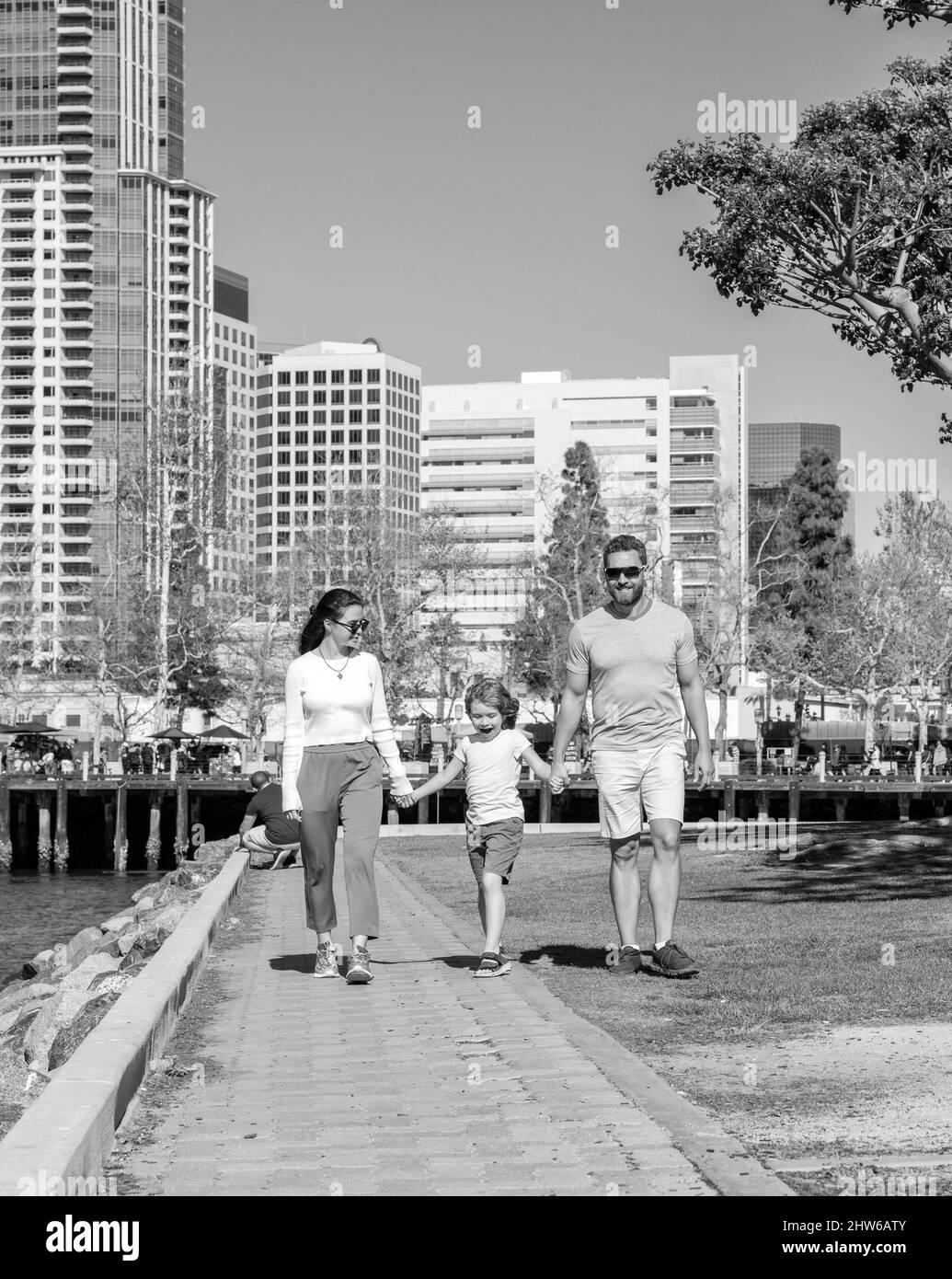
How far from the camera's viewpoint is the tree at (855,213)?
1922 cm

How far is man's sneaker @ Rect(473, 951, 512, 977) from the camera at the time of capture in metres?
9.60

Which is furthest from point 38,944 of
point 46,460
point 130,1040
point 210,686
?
point 46,460

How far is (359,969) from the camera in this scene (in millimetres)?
9570

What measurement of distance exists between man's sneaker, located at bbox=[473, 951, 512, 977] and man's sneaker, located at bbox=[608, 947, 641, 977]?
0.60 meters

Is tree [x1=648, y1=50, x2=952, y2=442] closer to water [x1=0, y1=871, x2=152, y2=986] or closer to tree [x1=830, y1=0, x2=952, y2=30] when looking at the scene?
tree [x1=830, y1=0, x2=952, y2=30]

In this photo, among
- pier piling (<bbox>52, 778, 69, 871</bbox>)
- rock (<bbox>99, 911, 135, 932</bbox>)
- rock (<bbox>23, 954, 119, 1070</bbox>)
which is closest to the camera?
rock (<bbox>23, 954, 119, 1070</bbox>)

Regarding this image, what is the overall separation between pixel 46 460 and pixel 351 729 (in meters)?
161

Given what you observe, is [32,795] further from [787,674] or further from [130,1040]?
[130,1040]

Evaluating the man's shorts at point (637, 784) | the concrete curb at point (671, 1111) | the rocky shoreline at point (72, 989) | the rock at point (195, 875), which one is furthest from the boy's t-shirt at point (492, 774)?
the rock at point (195, 875)

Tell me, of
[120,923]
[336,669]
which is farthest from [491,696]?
[120,923]

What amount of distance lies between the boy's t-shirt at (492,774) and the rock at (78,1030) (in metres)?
2.23

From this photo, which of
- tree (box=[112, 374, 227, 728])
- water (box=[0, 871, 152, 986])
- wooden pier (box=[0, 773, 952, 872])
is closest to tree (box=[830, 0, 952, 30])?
water (box=[0, 871, 152, 986])

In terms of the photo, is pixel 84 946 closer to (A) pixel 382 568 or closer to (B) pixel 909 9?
(B) pixel 909 9

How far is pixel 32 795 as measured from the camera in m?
65.4
